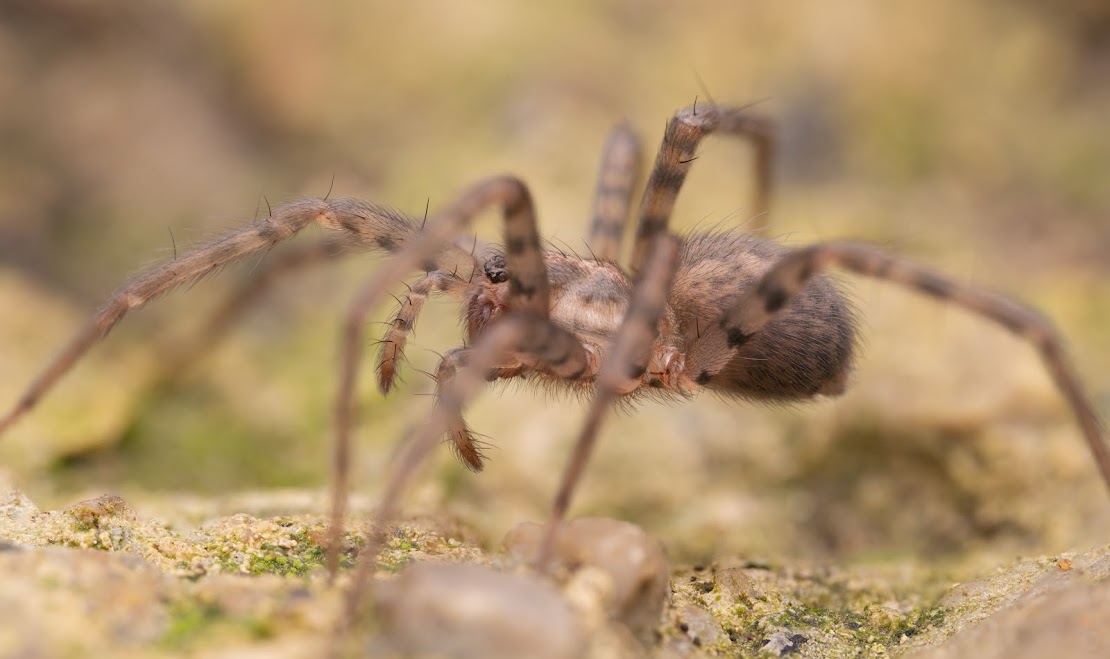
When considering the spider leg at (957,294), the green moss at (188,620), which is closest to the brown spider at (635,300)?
the spider leg at (957,294)

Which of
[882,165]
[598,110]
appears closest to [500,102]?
[598,110]

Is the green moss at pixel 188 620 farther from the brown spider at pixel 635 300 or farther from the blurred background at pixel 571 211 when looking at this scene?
the blurred background at pixel 571 211

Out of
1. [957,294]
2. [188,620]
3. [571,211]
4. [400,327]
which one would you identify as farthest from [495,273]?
[571,211]

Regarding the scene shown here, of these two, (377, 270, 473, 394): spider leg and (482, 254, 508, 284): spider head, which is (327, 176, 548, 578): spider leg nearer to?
(482, 254, 508, 284): spider head

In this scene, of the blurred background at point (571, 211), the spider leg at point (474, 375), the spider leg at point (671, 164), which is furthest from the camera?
the blurred background at point (571, 211)

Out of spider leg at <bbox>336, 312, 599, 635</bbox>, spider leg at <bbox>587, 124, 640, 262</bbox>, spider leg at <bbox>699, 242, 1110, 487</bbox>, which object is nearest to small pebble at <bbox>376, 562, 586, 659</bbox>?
spider leg at <bbox>336, 312, 599, 635</bbox>

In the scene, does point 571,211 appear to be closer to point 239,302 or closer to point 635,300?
point 239,302
